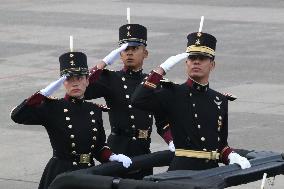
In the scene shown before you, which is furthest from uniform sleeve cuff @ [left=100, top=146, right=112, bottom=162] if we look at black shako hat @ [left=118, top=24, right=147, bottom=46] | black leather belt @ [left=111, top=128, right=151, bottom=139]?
black shako hat @ [left=118, top=24, right=147, bottom=46]

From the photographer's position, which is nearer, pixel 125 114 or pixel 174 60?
pixel 174 60

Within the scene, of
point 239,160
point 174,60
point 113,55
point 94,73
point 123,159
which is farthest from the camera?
point 94,73

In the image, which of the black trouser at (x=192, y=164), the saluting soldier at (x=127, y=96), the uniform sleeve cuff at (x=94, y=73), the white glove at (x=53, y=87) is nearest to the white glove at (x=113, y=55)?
the uniform sleeve cuff at (x=94, y=73)

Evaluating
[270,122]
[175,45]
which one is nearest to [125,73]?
[270,122]

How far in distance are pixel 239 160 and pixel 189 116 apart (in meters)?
0.63

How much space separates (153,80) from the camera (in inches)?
305

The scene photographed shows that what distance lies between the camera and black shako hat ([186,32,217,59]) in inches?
311

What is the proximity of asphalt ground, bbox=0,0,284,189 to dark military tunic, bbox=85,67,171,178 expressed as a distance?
251cm

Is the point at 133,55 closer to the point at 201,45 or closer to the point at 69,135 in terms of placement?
the point at 69,135

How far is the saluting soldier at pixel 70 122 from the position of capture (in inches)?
324

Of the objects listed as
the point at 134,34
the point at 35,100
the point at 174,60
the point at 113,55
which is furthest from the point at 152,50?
the point at 174,60

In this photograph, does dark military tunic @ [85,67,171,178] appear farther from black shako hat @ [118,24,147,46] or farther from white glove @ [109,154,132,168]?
white glove @ [109,154,132,168]

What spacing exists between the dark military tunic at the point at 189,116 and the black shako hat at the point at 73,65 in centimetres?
61

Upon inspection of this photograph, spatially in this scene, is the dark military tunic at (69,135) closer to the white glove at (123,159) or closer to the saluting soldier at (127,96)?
the white glove at (123,159)
